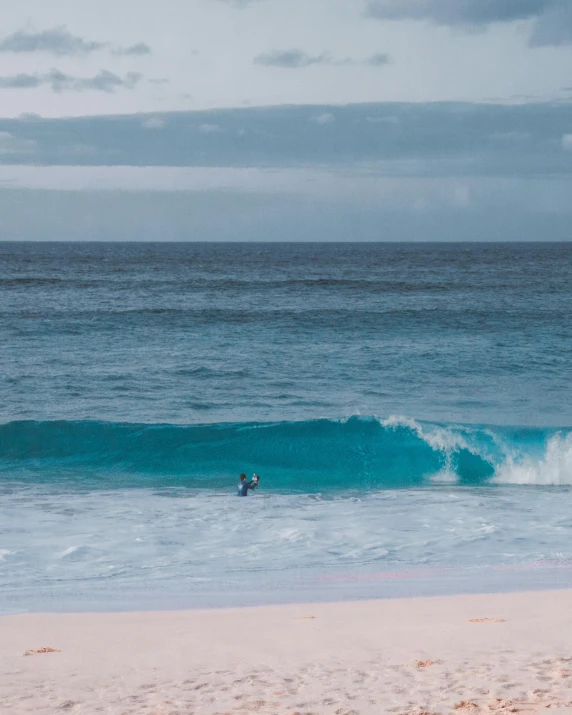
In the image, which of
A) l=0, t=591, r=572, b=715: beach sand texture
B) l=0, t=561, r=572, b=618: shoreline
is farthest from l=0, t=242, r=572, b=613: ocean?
l=0, t=591, r=572, b=715: beach sand texture

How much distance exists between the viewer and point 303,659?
696 cm

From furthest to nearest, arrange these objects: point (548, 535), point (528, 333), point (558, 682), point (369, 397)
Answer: point (528, 333) < point (369, 397) < point (548, 535) < point (558, 682)

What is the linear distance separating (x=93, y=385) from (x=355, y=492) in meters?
9.28

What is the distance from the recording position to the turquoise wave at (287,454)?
1741 cm

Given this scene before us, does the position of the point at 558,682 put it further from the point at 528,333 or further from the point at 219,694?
the point at 528,333

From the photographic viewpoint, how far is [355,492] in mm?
15945

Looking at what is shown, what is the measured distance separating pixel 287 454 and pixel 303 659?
37.1ft

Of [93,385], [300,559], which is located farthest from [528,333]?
[300,559]

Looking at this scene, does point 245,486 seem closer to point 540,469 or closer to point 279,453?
point 279,453

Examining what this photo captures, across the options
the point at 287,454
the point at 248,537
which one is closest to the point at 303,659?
the point at 248,537

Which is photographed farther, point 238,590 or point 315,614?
point 238,590

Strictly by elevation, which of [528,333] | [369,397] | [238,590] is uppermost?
[528,333]

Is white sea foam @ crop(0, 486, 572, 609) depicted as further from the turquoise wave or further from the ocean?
the turquoise wave

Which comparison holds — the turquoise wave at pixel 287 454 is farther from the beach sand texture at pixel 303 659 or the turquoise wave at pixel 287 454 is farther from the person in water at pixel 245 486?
the beach sand texture at pixel 303 659
